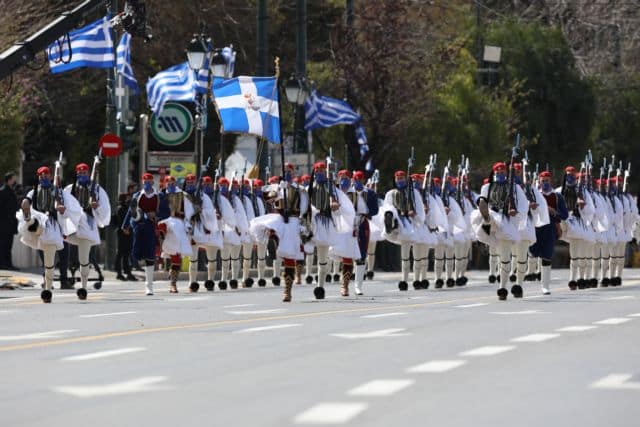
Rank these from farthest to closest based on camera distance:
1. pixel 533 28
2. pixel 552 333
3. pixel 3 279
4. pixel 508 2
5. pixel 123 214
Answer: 1. pixel 508 2
2. pixel 533 28
3. pixel 123 214
4. pixel 3 279
5. pixel 552 333

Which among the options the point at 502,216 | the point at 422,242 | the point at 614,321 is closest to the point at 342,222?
the point at 502,216

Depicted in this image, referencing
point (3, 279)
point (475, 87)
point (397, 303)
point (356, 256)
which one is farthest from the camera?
point (475, 87)

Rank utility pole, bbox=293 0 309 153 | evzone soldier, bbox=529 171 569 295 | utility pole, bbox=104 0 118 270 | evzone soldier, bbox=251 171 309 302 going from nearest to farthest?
1. evzone soldier, bbox=251 171 309 302
2. evzone soldier, bbox=529 171 569 295
3. utility pole, bbox=104 0 118 270
4. utility pole, bbox=293 0 309 153

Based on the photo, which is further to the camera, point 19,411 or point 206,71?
point 206,71

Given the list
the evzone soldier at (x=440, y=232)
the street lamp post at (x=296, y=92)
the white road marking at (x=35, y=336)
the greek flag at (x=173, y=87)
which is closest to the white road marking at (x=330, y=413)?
the white road marking at (x=35, y=336)

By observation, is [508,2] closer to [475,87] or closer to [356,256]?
[475,87]

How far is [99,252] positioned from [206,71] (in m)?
7.92

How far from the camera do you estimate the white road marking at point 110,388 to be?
13.3m

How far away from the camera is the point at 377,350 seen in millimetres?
17297

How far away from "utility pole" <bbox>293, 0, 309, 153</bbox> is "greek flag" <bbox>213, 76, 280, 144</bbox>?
81cm

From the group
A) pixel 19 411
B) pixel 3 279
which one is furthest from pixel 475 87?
pixel 19 411

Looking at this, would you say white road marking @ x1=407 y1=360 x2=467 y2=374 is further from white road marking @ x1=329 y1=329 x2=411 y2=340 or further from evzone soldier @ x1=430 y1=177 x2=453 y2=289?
evzone soldier @ x1=430 y1=177 x2=453 y2=289

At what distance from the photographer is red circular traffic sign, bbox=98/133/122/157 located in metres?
37.6

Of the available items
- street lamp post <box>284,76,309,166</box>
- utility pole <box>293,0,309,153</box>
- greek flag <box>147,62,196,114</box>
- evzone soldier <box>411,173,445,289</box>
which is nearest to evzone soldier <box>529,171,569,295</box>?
evzone soldier <box>411,173,445,289</box>
